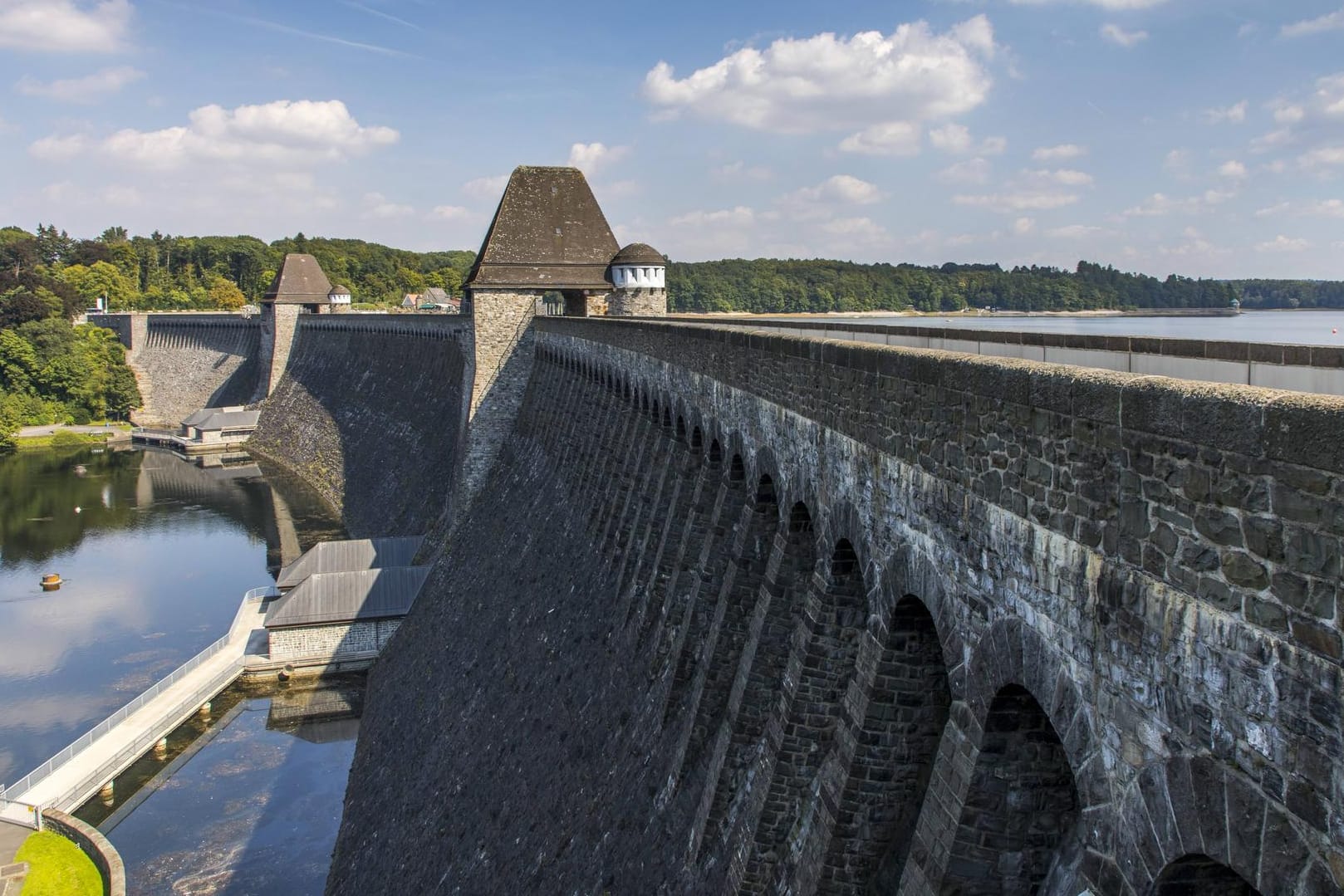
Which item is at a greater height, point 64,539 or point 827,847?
point 827,847

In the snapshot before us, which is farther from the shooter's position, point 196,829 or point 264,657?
point 264,657

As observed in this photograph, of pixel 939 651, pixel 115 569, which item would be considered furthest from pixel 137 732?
pixel 939 651

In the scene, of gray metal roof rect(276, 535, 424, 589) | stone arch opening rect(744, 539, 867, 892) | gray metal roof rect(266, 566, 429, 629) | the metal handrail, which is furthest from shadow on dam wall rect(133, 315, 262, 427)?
stone arch opening rect(744, 539, 867, 892)

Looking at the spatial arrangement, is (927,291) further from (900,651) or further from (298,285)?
(298,285)

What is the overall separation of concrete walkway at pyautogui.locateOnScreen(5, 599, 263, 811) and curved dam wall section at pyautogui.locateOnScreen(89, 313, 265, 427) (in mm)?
53009

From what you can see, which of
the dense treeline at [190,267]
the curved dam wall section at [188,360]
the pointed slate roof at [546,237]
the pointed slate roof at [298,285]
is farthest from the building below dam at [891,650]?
the dense treeline at [190,267]

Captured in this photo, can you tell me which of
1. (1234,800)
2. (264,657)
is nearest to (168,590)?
(264,657)

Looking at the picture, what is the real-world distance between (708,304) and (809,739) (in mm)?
61535

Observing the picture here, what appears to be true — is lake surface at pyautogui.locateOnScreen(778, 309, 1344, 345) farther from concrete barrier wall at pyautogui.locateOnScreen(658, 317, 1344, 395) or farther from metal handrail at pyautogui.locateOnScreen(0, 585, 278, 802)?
metal handrail at pyautogui.locateOnScreen(0, 585, 278, 802)

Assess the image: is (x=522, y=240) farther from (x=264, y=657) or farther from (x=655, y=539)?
(x=655, y=539)

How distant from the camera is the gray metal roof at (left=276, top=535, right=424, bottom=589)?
33.9m

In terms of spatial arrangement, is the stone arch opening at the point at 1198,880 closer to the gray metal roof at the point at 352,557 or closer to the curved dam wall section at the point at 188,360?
the gray metal roof at the point at 352,557

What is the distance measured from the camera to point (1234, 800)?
3.82 m

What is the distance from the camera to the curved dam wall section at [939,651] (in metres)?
3.79
